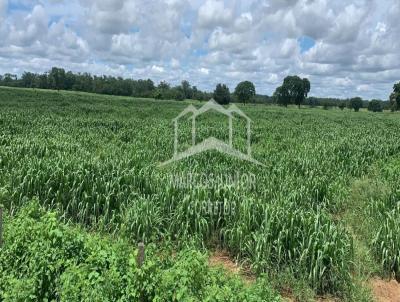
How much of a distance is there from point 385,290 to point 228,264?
234cm

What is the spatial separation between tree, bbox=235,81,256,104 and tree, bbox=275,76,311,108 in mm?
10002

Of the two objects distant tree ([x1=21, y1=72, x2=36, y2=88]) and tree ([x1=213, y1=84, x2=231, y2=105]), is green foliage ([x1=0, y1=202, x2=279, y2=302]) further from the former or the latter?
distant tree ([x1=21, y1=72, x2=36, y2=88])

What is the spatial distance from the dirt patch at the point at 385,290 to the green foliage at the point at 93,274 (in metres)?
2.08

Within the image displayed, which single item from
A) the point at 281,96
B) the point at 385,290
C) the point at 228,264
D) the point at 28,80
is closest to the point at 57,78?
the point at 28,80

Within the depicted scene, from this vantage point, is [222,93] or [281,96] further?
[281,96]

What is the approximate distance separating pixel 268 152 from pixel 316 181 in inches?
210

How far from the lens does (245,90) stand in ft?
339

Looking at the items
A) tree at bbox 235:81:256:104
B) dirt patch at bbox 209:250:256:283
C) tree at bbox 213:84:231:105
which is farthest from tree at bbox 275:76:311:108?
dirt patch at bbox 209:250:256:283

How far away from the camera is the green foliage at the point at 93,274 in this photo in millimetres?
4082

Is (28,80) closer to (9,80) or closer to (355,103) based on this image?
(9,80)

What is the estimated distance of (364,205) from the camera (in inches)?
358

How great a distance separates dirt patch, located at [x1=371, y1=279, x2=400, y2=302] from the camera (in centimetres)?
569

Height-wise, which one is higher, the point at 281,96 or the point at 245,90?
the point at 245,90

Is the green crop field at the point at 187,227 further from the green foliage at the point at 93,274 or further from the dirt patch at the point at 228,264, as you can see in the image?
the dirt patch at the point at 228,264
